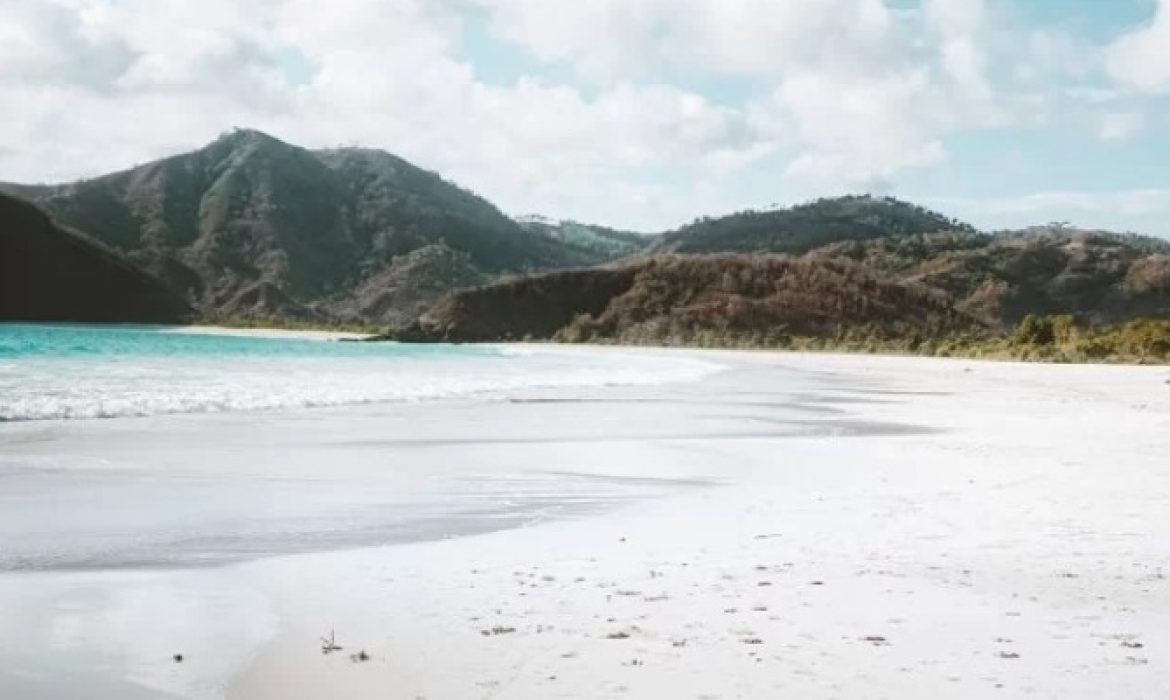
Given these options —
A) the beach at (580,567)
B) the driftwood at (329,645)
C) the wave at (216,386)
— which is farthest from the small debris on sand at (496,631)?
the wave at (216,386)

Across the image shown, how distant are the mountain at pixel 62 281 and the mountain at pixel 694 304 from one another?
4985 centimetres

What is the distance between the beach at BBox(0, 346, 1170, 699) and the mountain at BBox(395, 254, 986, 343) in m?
100

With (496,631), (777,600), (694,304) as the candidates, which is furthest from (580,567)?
(694,304)

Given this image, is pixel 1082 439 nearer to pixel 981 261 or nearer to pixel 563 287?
pixel 563 287

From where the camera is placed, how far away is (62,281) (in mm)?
151875

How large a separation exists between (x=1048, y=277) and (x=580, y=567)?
154 metres

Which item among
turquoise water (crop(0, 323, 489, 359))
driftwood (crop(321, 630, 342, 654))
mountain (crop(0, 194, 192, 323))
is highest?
mountain (crop(0, 194, 192, 323))

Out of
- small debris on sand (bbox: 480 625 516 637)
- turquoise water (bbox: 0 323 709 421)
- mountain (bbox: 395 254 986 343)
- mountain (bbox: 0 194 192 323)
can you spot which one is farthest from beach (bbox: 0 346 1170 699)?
mountain (bbox: 0 194 192 323)

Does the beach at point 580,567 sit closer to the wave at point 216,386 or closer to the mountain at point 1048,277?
the wave at point 216,386

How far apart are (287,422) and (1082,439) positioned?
1253cm

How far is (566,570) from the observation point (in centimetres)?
783

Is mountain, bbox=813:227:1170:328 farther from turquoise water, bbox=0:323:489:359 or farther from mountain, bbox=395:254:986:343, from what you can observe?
turquoise water, bbox=0:323:489:359

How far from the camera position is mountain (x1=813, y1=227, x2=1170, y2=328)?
139 metres

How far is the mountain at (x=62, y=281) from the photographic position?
5827 inches
